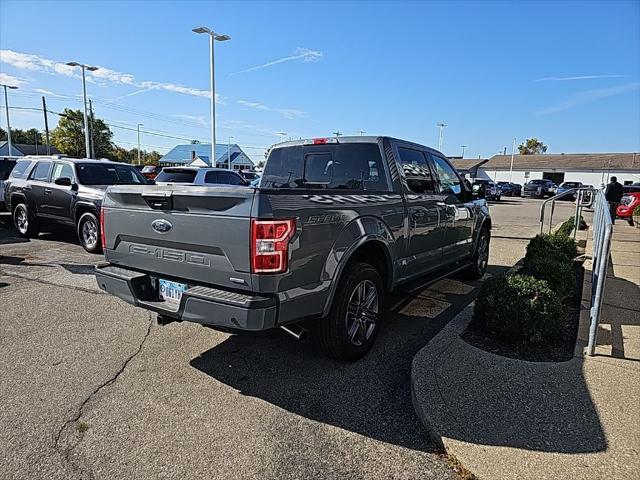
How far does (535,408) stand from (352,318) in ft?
5.10

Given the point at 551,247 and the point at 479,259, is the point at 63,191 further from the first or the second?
the point at 551,247

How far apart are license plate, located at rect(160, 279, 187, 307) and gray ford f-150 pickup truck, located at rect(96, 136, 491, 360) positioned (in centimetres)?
1

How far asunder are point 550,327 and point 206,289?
10.2 feet

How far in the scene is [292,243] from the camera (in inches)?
119

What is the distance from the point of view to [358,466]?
2596mm

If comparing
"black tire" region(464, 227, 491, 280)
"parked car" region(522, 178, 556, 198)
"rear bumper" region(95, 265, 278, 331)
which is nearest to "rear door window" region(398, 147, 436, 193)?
"black tire" region(464, 227, 491, 280)

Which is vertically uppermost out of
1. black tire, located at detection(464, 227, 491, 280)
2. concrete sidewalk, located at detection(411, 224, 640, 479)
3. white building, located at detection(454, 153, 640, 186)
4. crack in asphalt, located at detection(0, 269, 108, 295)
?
white building, located at detection(454, 153, 640, 186)

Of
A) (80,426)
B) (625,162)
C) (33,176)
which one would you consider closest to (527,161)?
(625,162)

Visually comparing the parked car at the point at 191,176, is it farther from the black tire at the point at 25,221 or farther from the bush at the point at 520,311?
the bush at the point at 520,311

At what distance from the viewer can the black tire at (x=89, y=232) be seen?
861 cm

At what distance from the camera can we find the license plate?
3391 millimetres

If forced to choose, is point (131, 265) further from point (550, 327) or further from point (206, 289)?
point (550, 327)

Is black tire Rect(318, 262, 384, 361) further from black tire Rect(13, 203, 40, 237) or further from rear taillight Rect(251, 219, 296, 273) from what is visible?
black tire Rect(13, 203, 40, 237)

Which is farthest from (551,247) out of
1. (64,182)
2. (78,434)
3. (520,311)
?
(64,182)
